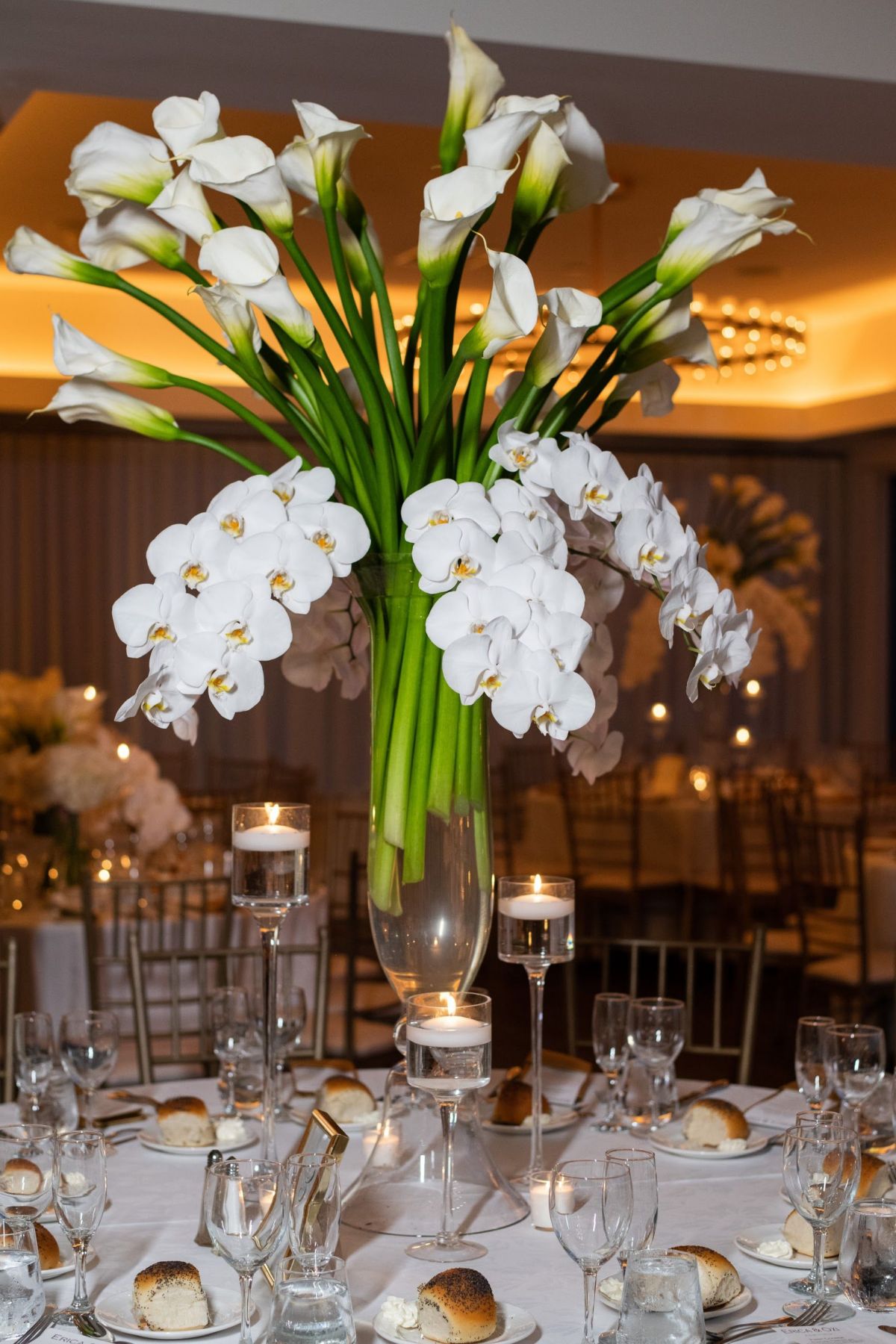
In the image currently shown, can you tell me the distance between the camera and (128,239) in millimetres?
1840

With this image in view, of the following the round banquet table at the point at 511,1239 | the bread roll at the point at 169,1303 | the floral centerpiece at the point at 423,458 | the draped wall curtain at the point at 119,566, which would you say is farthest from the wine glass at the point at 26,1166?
the draped wall curtain at the point at 119,566

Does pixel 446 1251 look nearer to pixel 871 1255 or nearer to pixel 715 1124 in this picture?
pixel 871 1255

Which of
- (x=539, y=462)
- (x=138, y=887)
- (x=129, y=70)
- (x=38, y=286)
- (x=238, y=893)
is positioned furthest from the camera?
(x=38, y=286)

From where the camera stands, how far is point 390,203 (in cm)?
658

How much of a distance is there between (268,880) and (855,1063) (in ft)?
2.89

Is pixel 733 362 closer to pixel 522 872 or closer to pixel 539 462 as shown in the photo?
pixel 522 872

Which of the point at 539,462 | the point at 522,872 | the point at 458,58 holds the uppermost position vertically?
the point at 458,58

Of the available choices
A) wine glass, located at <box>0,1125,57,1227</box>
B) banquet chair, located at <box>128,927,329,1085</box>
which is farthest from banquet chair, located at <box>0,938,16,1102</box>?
wine glass, located at <box>0,1125,57,1227</box>

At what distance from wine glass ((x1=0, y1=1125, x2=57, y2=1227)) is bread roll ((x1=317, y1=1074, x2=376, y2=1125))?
584 millimetres

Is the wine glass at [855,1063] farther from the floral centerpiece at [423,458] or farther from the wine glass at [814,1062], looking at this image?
the floral centerpiece at [423,458]

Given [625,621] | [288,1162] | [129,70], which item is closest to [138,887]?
[129,70]

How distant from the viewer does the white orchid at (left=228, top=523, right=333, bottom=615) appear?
160 centimetres

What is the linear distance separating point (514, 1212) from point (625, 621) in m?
8.40

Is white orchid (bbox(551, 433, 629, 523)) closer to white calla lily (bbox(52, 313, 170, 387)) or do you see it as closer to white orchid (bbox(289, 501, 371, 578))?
white orchid (bbox(289, 501, 371, 578))
